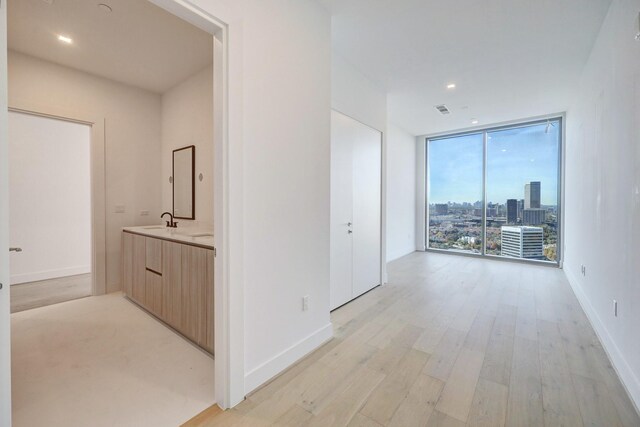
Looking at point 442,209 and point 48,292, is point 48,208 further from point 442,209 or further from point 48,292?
point 442,209

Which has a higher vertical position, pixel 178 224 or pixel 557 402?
pixel 178 224

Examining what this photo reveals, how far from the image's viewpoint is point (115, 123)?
3.77m

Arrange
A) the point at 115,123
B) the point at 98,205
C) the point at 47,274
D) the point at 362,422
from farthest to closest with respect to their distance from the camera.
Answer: the point at 47,274 < the point at 115,123 < the point at 98,205 < the point at 362,422

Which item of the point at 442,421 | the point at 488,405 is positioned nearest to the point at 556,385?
the point at 488,405

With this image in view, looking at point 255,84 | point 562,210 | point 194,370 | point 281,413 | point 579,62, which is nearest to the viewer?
point 281,413

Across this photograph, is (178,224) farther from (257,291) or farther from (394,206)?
(394,206)

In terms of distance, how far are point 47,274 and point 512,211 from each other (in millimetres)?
8646

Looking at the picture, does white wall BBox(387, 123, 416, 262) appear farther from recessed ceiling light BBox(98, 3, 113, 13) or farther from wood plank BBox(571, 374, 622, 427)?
recessed ceiling light BBox(98, 3, 113, 13)

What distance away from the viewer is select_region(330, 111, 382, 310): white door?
317 cm

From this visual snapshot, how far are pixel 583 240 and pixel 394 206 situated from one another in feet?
10.5

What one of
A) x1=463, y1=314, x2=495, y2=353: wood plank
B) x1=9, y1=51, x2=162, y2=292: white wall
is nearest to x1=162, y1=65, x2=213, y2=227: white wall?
x1=9, y1=51, x2=162, y2=292: white wall

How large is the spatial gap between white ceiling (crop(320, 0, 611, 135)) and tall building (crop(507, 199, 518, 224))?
6.50ft

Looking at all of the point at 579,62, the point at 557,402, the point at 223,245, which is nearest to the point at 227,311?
the point at 223,245

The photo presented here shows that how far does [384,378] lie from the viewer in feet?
6.35
